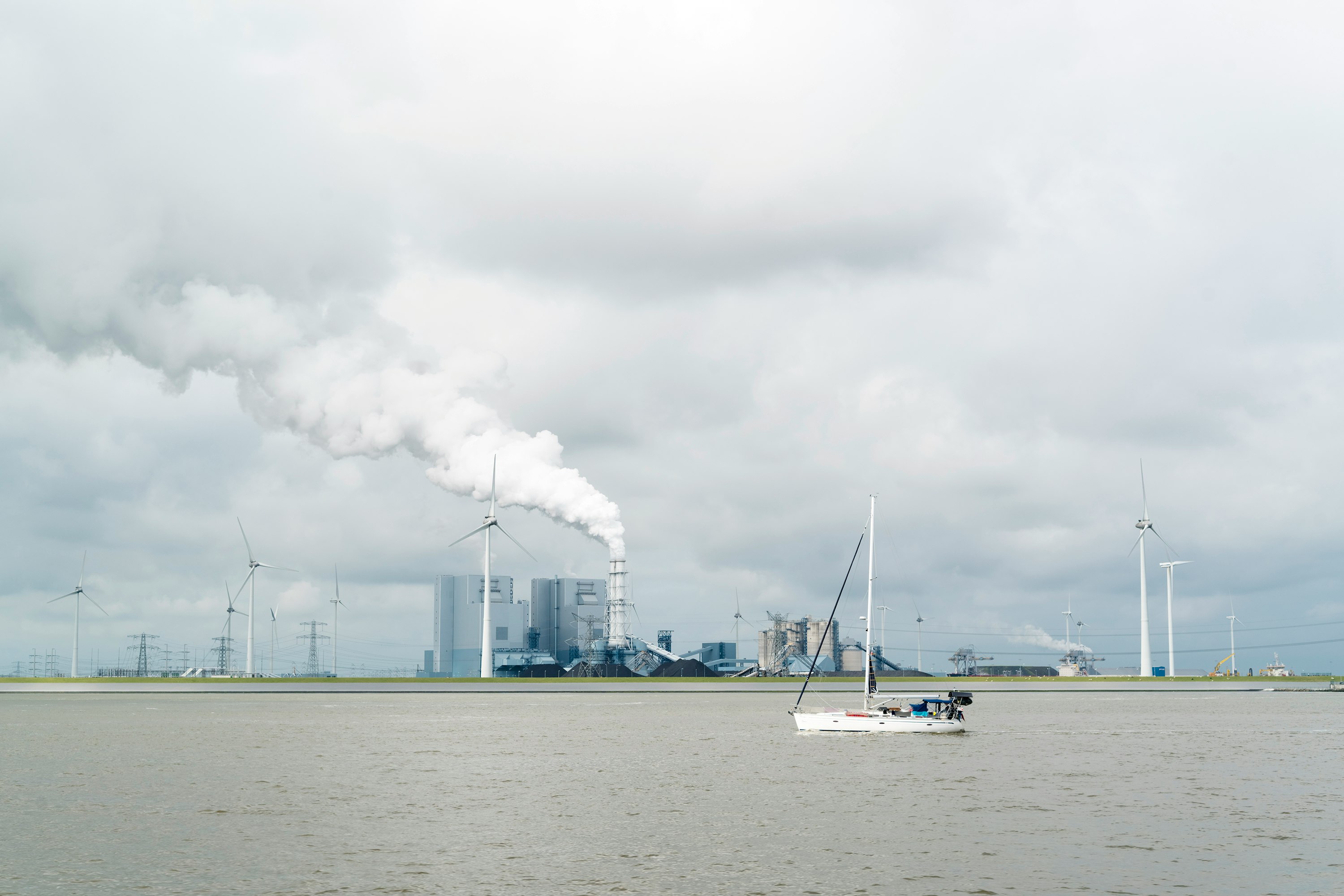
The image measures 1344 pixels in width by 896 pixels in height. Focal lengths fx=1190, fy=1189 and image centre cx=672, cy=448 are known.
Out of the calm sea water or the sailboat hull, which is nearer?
the calm sea water

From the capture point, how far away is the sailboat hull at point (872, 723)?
116 metres

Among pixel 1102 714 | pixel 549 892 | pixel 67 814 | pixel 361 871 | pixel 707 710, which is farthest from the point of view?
pixel 707 710

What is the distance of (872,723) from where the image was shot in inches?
4587

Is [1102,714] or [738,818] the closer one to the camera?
[738,818]

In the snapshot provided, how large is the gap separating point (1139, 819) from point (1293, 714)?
12804 cm

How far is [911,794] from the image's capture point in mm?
69500

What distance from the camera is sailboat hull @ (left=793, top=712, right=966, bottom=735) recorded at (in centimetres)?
11625

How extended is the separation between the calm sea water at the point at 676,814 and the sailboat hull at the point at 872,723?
1.53 m

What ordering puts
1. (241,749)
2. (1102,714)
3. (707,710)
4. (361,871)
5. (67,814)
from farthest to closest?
(707,710), (1102,714), (241,749), (67,814), (361,871)

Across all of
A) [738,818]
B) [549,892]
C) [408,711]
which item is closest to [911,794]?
[738,818]

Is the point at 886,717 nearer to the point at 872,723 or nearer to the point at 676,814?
the point at 872,723

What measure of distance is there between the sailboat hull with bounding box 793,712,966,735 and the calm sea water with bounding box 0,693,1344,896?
1.53 metres

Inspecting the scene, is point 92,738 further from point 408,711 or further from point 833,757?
point 833,757

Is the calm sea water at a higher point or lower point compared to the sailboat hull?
higher
